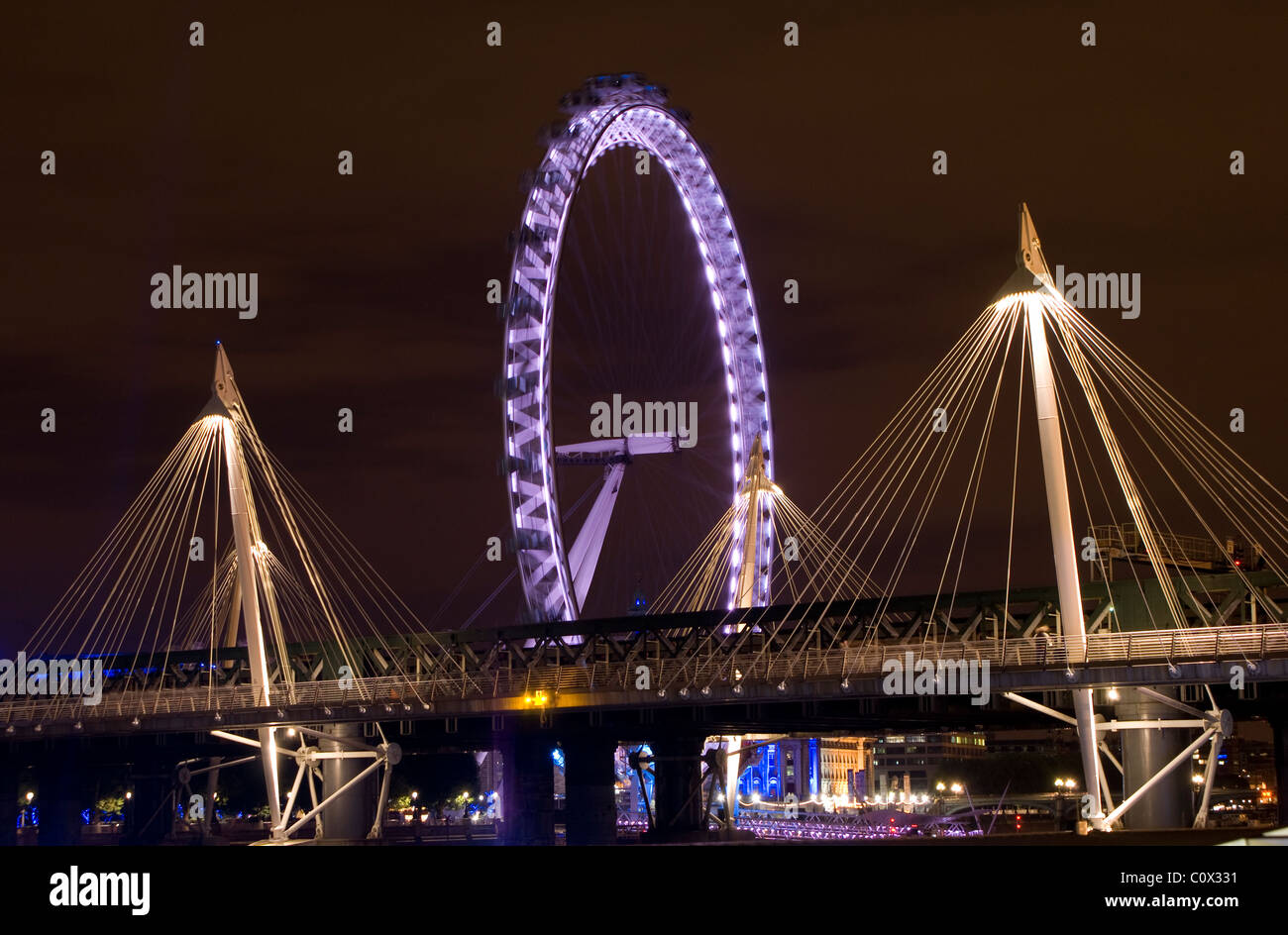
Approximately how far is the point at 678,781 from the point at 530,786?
726 cm

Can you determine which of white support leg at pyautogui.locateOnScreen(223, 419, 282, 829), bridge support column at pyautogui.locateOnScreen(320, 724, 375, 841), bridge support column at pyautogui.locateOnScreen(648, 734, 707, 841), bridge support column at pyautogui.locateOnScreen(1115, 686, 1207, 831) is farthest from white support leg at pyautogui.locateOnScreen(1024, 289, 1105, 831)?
bridge support column at pyautogui.locateOnScreen(648, 734, 707, 841)

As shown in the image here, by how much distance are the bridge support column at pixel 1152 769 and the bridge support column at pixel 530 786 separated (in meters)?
34.9

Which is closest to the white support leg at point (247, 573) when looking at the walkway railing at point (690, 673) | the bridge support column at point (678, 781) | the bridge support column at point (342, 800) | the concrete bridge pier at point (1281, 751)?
the walkway railing at point (690, 673)

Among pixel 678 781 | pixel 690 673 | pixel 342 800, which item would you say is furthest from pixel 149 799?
pixel 690 673

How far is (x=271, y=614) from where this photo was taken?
6969cm

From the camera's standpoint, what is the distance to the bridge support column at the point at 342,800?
73.0 metres

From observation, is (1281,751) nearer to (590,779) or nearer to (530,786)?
(590,779)

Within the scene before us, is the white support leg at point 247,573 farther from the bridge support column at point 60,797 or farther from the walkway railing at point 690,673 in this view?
the bridge support column at point 60,797

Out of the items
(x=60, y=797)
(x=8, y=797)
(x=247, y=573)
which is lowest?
(x=60, y=797)

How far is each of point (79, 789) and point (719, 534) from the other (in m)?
41.8

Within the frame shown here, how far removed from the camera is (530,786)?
285 ft

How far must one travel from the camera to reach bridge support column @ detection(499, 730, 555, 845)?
8556 centimetres
